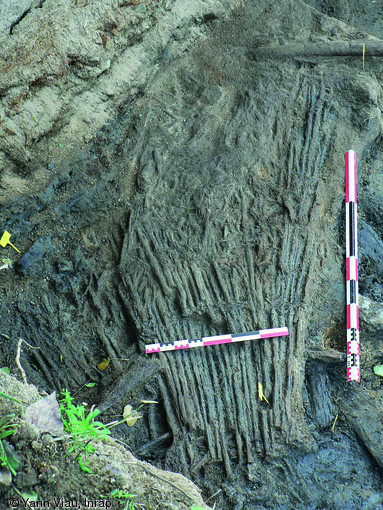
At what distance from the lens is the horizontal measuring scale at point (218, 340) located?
3955mm

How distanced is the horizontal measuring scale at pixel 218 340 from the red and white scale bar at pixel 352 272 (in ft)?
1.83

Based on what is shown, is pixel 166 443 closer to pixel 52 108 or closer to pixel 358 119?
pixel 52 108

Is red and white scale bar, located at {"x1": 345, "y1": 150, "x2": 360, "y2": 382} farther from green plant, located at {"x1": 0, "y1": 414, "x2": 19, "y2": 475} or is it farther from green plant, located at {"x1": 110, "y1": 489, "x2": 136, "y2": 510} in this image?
green plant, located at {"x1": 0, "y1": 414, "x2": 19, "y2": 475}

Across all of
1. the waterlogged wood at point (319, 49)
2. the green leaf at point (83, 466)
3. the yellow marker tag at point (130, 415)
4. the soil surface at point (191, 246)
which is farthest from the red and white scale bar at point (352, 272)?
the green leaf at point (83, 466)

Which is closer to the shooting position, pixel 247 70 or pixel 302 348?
pixel 302 348

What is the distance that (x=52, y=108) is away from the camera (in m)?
3.96

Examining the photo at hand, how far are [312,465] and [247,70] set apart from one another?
3.63 m

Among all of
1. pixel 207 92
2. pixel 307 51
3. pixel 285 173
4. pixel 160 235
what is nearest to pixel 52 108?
pixel 160 235

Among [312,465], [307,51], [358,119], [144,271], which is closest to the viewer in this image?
[312,465]

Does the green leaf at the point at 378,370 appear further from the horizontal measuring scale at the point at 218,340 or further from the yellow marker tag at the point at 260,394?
the yellow marker tag at the point at 260,394

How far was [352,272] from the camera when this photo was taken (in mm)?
4270

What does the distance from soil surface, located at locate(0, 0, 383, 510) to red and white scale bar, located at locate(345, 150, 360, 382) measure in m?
0.08

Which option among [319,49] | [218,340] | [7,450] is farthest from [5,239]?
[319,49]

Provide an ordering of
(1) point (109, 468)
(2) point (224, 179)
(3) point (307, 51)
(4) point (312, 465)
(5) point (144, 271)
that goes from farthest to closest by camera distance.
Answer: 1. (3) point (307, 51)
2. (2) point (224, 179)
3. (5) point (144, 271)
4. (4) point (312, 465)
5. (1) point (109, 468)
